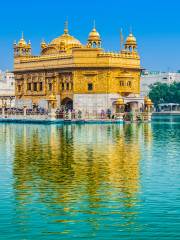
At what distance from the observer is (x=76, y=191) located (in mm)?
15531

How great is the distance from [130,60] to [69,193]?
2068 inches

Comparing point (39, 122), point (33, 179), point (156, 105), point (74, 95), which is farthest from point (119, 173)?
point (156, 105)

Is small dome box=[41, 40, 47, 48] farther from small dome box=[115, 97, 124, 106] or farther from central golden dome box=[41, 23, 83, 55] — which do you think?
small dome box=[115, 97, 124, 106]

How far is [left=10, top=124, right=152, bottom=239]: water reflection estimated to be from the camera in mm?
12125

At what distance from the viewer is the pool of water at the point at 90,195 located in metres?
11.8

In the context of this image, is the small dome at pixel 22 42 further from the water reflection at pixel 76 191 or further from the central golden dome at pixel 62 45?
the water reflection at pixel 76 191

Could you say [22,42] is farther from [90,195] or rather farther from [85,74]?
[90,195]

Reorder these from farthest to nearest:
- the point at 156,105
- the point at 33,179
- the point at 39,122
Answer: the point at 156,105, the point at 39,122, the point at 33,179

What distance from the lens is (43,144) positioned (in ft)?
100

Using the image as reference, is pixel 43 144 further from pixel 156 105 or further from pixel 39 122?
pixel 156 105

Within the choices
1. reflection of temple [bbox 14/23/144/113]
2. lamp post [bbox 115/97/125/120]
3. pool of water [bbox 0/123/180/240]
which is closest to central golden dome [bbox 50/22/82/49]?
reflection of temple [bbox 14/23/144/113]

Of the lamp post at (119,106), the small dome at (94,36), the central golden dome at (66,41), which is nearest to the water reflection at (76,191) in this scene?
the lamp post at (119,106)

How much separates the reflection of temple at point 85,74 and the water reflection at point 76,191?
126 feet

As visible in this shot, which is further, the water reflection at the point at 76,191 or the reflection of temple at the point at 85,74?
the reflection of temple at the point at 85,74
